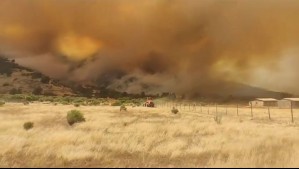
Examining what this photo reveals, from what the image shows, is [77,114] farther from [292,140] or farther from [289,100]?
[289,100]

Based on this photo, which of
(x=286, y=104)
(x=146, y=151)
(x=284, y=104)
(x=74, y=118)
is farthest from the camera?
(x=284, y=104)

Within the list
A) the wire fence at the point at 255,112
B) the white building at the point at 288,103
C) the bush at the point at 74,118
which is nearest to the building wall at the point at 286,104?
the white building at the point at 288,103

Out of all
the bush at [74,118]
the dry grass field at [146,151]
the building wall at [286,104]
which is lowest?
the dry grass field at [146,151]

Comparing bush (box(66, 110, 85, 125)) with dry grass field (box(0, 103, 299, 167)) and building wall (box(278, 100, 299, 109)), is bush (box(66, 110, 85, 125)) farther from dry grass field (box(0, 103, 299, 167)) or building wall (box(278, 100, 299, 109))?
building wall (box(278, 100, 299, 109))

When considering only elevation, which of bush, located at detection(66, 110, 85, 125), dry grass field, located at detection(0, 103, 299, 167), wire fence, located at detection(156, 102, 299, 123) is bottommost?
dry grass field, located at detection(0, 103, 299, 167)

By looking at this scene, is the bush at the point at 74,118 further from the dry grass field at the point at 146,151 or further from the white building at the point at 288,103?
the white building at the point at 288,103

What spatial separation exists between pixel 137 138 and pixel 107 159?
17.6 ft

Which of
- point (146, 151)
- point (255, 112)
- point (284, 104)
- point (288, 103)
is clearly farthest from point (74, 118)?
point (284, 104)

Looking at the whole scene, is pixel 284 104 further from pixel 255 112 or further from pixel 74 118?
pixel 74 118

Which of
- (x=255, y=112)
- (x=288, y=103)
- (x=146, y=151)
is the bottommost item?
(x=146, y=151)

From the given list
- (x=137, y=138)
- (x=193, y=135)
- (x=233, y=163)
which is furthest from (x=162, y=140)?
(x=233, y=163)

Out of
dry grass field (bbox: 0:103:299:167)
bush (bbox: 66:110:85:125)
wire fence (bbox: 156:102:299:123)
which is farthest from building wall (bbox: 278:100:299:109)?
dry grass field (bbox: 0:103:299:167)

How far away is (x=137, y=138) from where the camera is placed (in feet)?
64.1

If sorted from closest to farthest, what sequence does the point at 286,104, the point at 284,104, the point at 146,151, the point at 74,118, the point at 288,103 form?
the point at 146,151, the point at 74,118, the point at 288,103, the point at 286,104, the point at 284,104
